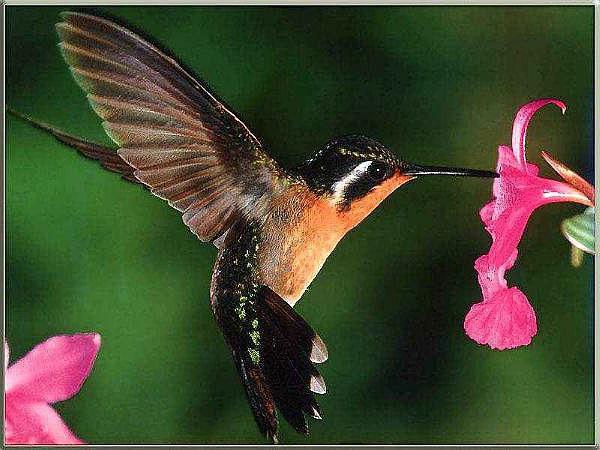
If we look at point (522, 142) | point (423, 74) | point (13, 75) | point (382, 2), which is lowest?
point (522, 142)

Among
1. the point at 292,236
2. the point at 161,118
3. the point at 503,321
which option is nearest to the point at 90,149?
the point at 161,118

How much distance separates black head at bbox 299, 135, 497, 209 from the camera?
97cm

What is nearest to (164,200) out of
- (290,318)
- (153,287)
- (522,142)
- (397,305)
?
(153,287)

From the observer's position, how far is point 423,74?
1073 millimetres

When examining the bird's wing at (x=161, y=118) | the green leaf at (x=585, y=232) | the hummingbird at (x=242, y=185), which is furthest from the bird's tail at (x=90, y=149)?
the green leaf at (x=585, y=232)

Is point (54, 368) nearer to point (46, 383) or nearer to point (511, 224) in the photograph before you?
point (46, 383)

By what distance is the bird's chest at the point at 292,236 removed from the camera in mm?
967

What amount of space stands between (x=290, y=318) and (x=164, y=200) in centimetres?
23

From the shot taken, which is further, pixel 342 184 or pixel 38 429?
pixel 38 429

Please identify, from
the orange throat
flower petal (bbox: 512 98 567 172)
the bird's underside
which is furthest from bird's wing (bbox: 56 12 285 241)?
flower petal (bbox: 512 98 567 172)

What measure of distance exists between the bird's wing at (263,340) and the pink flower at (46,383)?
195 millimetres

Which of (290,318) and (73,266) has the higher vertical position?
(73,266)

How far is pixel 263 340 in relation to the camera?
1.00 meters

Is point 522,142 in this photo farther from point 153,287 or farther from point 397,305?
point 153,287
